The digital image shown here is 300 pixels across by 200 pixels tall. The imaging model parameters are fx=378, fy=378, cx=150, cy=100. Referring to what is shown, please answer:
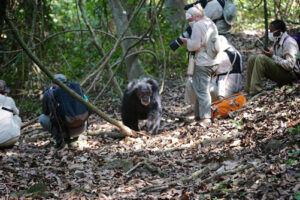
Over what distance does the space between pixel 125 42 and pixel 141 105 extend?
121 inches

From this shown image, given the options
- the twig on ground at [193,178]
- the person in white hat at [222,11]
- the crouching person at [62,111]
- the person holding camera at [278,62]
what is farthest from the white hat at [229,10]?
the twig on ground at [193,178]

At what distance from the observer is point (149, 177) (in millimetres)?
4633

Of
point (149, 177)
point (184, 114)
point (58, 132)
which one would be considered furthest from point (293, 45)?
point (58, 132)

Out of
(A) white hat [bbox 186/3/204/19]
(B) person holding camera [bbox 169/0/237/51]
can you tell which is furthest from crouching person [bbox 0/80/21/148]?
(B) person holding camera [bbox 169/0/237/51]

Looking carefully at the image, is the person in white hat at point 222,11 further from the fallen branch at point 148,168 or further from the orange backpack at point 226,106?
the fallen branch at point 148,168

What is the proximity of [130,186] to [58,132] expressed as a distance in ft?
8.95

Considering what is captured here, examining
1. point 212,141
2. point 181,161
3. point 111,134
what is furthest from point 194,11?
point 181,161

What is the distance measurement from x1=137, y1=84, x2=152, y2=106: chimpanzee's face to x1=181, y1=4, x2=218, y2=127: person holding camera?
84 cm

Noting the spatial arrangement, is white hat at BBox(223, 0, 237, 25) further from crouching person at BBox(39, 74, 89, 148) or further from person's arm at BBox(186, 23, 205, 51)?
crouching person at BBox(39, 74, 89, 148)

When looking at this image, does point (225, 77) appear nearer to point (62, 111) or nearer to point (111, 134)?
point (111, 134)

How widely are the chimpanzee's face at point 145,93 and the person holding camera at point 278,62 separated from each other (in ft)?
6.94

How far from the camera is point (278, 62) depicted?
691cm

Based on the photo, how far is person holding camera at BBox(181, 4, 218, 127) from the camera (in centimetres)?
644

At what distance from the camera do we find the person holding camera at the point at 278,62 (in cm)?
681
